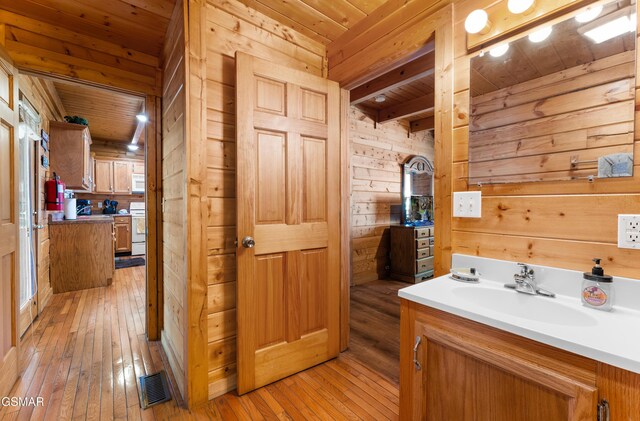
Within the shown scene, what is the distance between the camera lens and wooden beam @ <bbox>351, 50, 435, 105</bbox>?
247 cm

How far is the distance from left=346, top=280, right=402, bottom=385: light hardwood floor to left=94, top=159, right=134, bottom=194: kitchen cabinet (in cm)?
A: 565

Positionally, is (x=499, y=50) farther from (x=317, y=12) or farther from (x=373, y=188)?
(x=373, y=188)

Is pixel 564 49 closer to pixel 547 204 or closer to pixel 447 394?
pixel 547 204

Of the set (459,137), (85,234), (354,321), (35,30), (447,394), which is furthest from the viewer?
(85,234)

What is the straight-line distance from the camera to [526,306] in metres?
1.13

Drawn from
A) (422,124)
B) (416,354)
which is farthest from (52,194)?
(422,124)

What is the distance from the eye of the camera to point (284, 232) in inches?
75.1

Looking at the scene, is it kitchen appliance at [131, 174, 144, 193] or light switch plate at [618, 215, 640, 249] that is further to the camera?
kitchen appliance at [131, 174, 144, 193]

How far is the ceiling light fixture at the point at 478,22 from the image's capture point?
1.32m

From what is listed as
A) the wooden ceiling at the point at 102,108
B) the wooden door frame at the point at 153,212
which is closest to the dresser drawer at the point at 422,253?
the wooden door frame at the point at 153,212

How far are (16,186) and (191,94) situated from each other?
1.35 meters

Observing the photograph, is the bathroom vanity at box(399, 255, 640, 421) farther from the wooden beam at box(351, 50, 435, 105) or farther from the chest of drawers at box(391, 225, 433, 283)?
the chest of drawers at box(391, 225, 433, 283)

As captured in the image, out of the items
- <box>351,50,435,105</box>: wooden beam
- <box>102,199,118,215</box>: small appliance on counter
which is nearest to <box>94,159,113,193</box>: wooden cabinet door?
<box>102,199,118,215</box>: small appliance on counter

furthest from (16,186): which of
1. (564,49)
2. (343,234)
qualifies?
(564,49)
